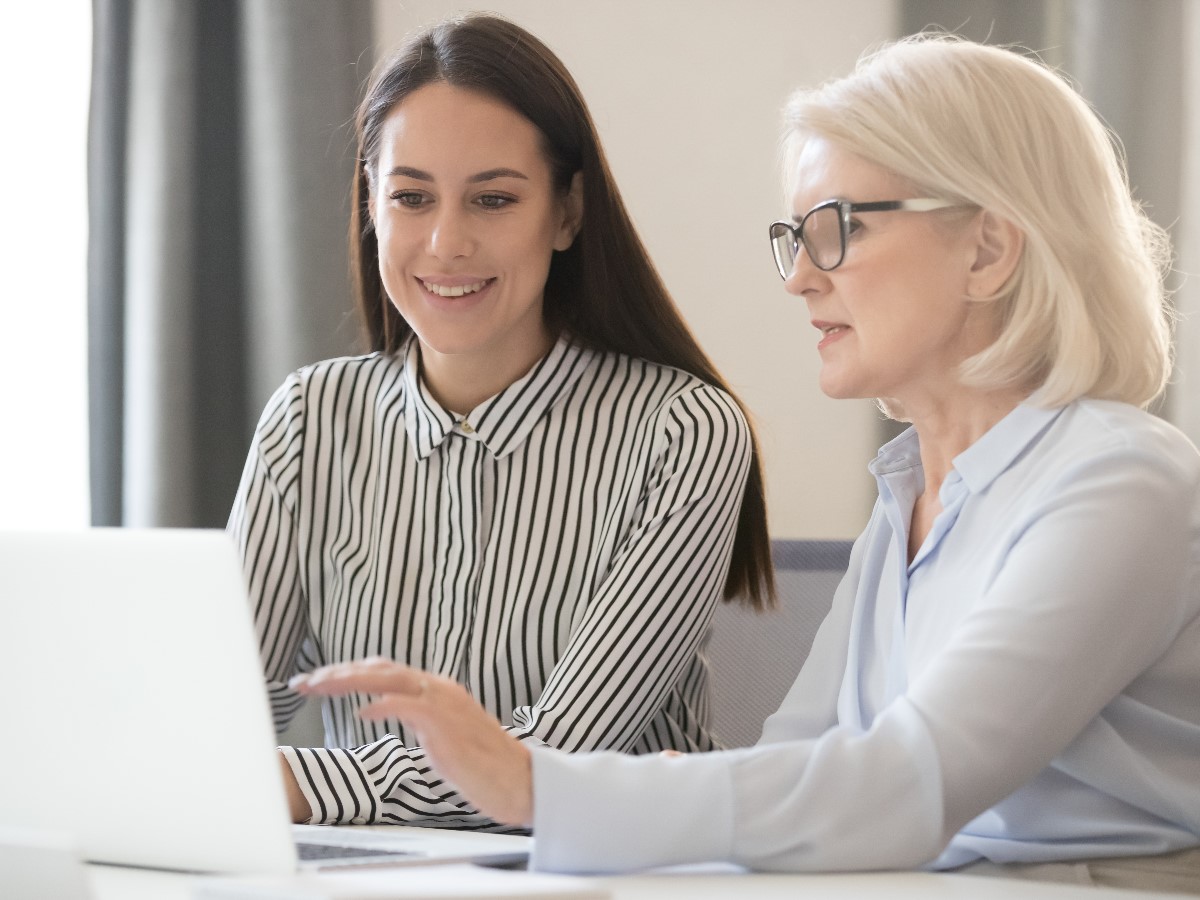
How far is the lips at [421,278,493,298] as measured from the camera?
170 cm

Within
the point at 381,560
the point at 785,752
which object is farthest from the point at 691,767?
the point at 381,560

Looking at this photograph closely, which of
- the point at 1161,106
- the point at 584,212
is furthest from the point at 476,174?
the point at 1161,106

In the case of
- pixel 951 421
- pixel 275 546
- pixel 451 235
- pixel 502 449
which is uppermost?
pixel 451 235

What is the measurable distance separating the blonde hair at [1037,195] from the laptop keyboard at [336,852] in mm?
643

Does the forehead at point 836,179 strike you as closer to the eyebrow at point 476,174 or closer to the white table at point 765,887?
the eyebrow at point 476,174

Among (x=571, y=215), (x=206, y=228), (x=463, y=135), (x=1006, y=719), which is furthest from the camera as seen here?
(x=206, y=228)

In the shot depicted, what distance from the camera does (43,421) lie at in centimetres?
257

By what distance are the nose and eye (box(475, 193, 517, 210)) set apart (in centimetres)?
3

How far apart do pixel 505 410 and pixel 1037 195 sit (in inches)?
28.6

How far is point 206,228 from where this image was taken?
8.40ft

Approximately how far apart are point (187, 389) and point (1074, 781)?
1809mm

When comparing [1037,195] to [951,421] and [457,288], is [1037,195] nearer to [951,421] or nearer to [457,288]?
[951,421]

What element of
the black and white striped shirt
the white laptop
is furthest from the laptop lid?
the black and white striped shirt

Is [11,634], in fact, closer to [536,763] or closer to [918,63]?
[536,763]
